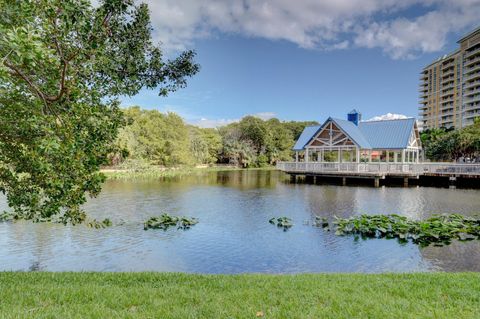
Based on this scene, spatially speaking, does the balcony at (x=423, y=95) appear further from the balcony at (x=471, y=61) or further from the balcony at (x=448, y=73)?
the balcony at (x=471, y=61)

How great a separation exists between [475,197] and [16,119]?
22.3 metres

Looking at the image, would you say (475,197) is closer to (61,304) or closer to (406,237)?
(406,237)

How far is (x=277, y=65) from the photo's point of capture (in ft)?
124

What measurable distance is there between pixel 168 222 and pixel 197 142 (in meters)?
44.1

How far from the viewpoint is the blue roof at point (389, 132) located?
3147cm

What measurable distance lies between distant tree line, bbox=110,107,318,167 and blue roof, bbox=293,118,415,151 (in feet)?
61.5

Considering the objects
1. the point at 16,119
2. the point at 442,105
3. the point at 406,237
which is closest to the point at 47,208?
the point at 16,119

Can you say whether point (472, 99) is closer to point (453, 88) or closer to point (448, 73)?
point (453, 88)

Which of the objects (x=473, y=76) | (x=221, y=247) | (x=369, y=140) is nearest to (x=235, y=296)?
(x=221, y=247)

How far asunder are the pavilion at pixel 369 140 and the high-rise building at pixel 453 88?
167 ft

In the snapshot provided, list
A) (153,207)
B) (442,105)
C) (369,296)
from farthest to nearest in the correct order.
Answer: (442,105) → (153,207) → (369,296)

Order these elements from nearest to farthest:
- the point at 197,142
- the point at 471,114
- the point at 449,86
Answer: the point at 197,142 → the point at 471,114 → the point at 449,86

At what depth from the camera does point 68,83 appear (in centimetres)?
448

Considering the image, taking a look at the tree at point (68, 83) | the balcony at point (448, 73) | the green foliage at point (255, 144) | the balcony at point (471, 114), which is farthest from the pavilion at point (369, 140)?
the balcony at point (448, 73)
